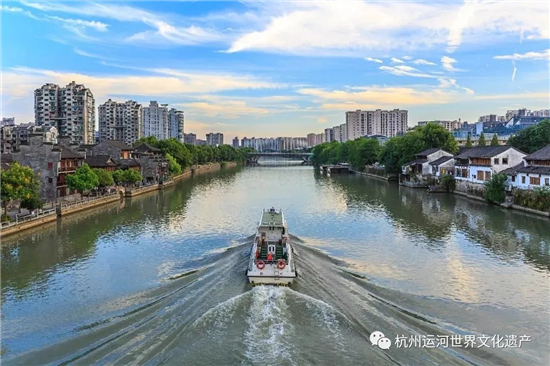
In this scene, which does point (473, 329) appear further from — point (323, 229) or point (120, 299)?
point (323, 229)

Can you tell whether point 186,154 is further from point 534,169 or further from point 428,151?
point 534,169

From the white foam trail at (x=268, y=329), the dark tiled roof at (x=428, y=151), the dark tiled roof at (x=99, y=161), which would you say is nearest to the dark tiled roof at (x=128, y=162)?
the dark tiled roof at (x=99, y=161)

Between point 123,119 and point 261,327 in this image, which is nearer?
point 261,327

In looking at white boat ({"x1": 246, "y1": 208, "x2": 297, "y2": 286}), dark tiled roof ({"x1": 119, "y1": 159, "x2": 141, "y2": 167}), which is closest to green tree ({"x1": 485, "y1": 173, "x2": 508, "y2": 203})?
white boat ({"x1": 246, "y1": 208, "x2": 297, "y2": 286})

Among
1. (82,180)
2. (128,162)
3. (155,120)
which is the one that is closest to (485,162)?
(82,180)

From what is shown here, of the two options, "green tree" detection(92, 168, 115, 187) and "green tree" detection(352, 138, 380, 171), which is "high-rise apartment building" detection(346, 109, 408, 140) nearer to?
"green tree" detection(352, 138, 380, 171)

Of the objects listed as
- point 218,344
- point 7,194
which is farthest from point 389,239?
point 7,194
